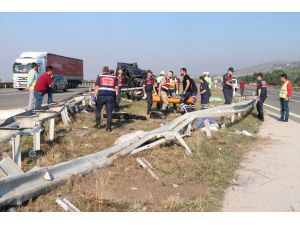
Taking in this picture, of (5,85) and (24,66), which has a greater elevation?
(24,66)

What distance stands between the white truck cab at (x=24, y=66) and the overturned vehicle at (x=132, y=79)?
13095mm

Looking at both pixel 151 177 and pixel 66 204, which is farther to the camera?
pixel 151 177

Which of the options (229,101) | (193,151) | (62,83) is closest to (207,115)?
(193,151)

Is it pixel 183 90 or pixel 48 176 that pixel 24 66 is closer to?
pixel 183 90

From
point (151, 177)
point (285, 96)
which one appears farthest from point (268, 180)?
point (285, 96)

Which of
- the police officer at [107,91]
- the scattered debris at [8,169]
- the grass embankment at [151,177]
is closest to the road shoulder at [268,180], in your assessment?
the grass embankment at [151,177]

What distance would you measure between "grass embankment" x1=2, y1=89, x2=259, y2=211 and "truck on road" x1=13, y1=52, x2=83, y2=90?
26.4m

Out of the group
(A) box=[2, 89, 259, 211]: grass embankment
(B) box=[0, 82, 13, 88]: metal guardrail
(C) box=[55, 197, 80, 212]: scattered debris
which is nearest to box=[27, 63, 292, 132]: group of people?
(A) box=[2, 89, 259, 211]: grass embankment

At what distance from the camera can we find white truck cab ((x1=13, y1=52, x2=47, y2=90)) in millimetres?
33062

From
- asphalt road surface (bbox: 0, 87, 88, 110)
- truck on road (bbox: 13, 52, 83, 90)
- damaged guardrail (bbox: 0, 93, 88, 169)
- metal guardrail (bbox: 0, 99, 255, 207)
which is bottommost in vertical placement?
asphalt road surface (bbox: 0, 87, 88, 110)

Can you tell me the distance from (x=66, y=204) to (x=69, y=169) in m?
0.88

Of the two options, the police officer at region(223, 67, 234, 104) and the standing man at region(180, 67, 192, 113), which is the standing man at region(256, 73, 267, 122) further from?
the standing man at region(180, 67, 192, 113)

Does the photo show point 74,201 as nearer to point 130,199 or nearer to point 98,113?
point 130,199

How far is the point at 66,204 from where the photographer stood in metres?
4.10
